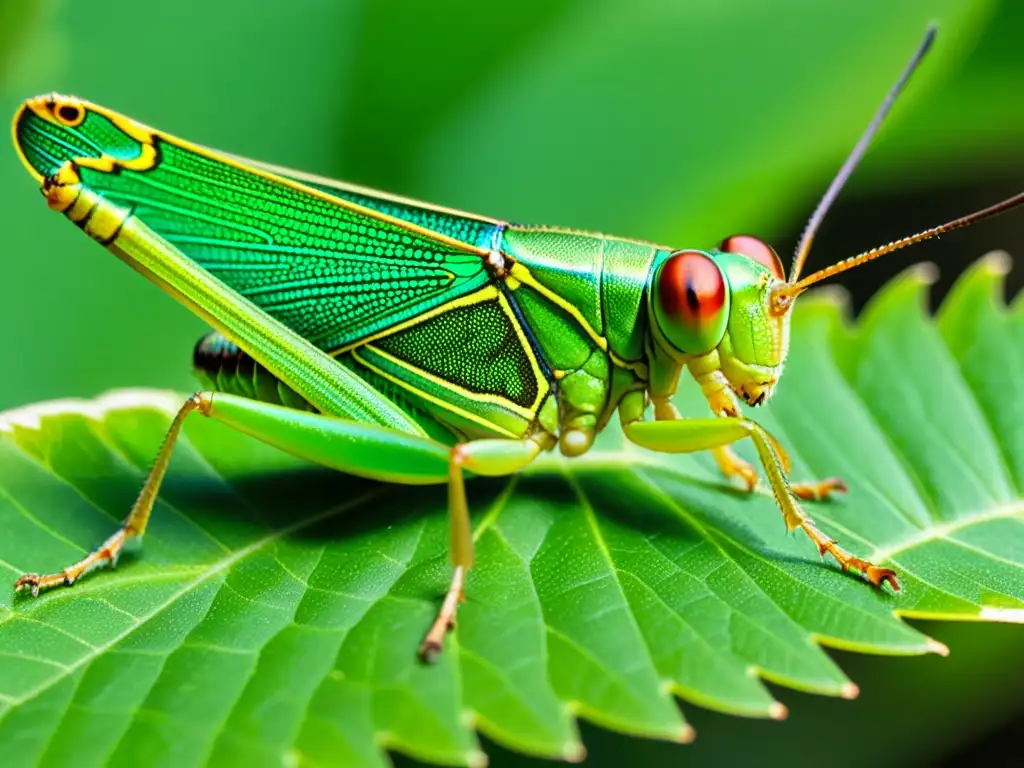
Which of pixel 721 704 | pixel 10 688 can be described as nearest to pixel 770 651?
pixel 721 704

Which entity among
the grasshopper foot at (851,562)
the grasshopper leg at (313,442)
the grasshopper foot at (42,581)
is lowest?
the grasshopper foot at (42,581)

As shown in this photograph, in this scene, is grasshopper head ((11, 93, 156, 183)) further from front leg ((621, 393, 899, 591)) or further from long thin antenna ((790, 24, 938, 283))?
long thin antenna ((790, 24, 938, 283))

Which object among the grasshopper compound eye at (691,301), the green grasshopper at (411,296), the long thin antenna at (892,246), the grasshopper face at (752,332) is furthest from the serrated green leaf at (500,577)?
the long thin antenna at (892,246)

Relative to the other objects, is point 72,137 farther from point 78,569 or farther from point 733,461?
point 733,461

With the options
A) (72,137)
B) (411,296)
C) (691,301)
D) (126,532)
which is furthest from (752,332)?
(72,137)

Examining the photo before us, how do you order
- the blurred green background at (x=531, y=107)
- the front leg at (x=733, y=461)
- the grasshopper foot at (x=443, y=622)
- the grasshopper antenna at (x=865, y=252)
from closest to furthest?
the grasshopper foot at (x=443, y=622) → the grasshopper antenna at (x=865, y=252) → the front leg at (x=733, y=461) → the blurred green background at (x=531, y=107)

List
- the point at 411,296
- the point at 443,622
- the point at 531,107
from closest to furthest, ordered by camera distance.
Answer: the point at 443,622 < the point at 411,296 < the point at 531,107

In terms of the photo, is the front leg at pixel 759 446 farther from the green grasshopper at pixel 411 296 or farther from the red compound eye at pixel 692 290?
the red compound eye at pixel 692 290

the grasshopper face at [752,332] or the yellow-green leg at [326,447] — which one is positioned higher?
the grasshopper face at [752,332]
